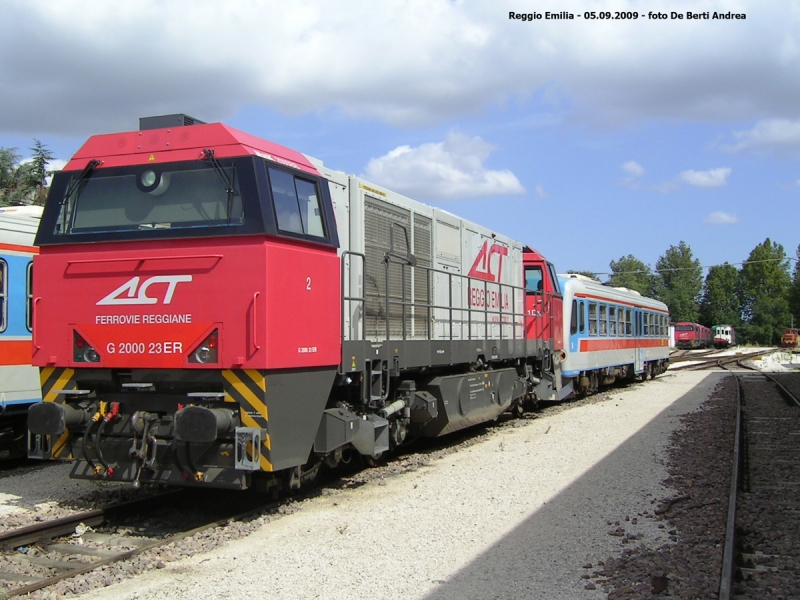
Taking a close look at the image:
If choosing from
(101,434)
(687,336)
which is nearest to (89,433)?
(101,434)

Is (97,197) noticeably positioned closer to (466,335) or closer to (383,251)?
(383,251)

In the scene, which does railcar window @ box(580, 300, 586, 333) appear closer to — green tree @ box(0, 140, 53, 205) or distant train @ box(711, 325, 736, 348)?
green tree @ box(0, 140, 53, 205)

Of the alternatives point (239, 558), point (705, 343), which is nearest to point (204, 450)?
point (239, 558)

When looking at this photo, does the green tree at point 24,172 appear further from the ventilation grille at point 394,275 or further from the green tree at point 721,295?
the green tree at point 721,295

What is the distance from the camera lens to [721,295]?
114m

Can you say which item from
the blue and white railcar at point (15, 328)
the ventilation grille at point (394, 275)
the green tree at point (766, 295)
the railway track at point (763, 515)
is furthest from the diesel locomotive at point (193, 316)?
the green tree at point (766, 295)

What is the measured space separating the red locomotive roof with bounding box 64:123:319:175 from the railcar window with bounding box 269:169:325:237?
16cm

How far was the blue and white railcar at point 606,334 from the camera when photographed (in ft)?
62.0

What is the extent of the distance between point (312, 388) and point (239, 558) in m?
1.72

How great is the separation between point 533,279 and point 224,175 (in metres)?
10.8

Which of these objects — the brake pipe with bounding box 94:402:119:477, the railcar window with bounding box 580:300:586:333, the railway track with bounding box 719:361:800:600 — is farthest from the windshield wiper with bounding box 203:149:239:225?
the railcar window with bounding box 580:300:586:333

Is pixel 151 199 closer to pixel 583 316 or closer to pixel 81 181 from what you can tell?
pixel 81 181

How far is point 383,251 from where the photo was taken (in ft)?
31.2

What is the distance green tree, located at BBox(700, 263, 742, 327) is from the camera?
112750mm
